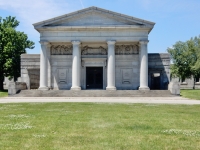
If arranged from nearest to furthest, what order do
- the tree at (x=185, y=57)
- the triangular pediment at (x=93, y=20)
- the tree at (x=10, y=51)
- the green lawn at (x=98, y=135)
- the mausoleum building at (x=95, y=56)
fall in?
the green lawn at (x=98, y=135), the triangular pediment at (x=93, y=20), the mausoleum building at (x=95, y=56), the tree at (x=10, y=51), the tree at (x=185, y=57)

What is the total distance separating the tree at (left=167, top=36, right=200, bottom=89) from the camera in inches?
2354

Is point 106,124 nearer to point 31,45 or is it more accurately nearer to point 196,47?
point 31,45

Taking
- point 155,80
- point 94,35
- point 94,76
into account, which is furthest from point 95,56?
point 155,80

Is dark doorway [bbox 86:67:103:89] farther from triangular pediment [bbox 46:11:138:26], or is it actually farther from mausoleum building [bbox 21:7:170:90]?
triangular pediment [bbox 46:11:138:26]

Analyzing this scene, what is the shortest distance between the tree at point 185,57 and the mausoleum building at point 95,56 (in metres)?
Answer: 19.9

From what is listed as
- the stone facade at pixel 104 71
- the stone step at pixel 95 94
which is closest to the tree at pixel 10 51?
the stone facade at pixel 104 71

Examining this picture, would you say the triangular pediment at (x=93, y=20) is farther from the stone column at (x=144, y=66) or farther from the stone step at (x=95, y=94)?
the stone step at (x=95, y=94)

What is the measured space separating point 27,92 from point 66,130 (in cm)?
2700

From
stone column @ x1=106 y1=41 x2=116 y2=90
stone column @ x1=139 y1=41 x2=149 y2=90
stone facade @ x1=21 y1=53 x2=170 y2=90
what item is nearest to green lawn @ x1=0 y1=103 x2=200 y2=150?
stone column @ x1=106 y1=41 x2=116 y2=90

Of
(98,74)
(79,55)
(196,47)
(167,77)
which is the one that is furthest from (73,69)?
(196,47)

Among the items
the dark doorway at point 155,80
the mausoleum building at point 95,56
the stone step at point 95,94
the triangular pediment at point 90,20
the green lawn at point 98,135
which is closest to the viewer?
the green lawn at point 98,135

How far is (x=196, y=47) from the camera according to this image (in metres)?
59.5

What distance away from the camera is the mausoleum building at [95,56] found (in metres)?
37.9

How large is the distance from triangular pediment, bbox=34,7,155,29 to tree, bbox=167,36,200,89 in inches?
1023
